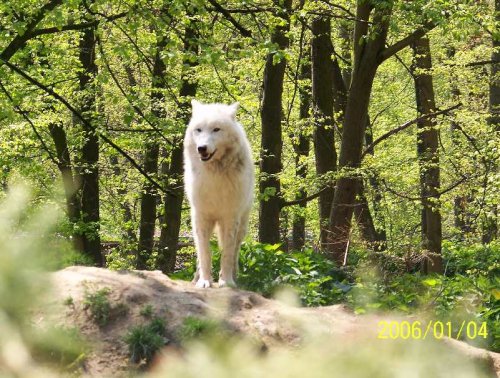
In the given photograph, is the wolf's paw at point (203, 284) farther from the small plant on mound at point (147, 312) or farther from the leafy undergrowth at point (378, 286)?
the small plant on mound at point (147, 312)

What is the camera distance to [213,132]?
7.99 metres

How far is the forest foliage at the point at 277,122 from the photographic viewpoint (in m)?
9.89

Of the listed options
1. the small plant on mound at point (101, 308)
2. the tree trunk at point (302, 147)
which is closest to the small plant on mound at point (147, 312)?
the small plant on mound at point (101, 308)

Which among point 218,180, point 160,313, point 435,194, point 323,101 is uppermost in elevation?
point 323,101

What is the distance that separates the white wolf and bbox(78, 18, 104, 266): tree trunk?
7.72 meters

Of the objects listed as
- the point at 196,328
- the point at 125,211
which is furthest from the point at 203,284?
the point at 125,211

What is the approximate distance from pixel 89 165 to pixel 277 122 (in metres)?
4.37

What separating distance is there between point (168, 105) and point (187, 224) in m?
12.5

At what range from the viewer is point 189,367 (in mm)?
1329

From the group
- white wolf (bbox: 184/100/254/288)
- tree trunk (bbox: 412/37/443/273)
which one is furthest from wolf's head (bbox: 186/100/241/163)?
tree trunk (bbox: 412/37/443/273)

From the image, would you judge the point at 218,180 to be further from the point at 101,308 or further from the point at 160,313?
the point at 101,308

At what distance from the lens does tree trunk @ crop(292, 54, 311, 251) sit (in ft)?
60.9

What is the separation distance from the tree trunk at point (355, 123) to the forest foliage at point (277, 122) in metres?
0.04

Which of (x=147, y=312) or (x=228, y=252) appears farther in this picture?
(x=228, y=252)
